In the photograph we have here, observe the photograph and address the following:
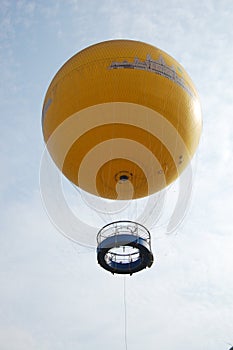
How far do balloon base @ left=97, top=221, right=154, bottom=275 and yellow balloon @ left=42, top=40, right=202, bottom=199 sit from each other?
6.81ft

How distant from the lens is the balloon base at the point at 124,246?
52.6ft

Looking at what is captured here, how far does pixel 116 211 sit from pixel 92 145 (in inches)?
171

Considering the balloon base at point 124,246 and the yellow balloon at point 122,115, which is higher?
the yellow balloon at point 122,115

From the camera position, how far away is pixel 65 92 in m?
15.7

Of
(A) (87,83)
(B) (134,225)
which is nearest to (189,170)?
(B) (134,225)

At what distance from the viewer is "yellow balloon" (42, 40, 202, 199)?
49.6 feet

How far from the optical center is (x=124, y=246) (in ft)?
52.9

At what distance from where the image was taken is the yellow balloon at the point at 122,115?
15.1 metres

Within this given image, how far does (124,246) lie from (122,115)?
5.01 m

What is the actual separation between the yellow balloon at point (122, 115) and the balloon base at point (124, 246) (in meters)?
2.07

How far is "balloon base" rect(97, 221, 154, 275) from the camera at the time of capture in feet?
52.6

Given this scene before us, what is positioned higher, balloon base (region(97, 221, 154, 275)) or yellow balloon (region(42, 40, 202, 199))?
yellow balloon (region(42, 40, 202, 199))

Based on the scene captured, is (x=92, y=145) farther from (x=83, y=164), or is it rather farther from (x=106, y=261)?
(x=106, y=261)

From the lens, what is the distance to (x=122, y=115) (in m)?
15.1
